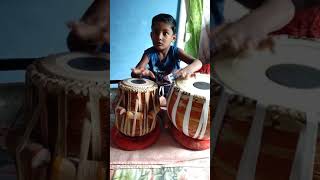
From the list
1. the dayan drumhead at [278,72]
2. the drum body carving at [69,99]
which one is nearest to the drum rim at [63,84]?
the drum body carving at [69,99]

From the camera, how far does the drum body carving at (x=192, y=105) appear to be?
3.60 feet

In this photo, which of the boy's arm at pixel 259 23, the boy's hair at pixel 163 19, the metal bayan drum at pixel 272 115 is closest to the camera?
the metal bayan drum at pixel 272 115

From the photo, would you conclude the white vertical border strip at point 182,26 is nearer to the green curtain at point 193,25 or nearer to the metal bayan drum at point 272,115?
the green curtain at point 193,25

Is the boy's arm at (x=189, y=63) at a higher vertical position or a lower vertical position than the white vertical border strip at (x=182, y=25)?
lower

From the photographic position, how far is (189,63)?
111cm

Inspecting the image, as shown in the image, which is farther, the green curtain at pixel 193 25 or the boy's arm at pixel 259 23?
the green curtain at pixel 193 25

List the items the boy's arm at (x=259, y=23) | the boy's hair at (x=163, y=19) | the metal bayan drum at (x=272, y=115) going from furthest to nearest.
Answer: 1. the boy's hair at (x=163, y=19)
2. the boy's arm at (x=259, y=23)
3. the metal bayan drum at (x=272, y=115)

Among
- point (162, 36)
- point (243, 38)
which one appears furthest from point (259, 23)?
point (162, 36)

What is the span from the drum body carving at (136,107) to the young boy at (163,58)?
3 cm

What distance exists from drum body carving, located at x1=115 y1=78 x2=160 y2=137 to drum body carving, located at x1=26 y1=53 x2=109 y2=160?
269 millimetres

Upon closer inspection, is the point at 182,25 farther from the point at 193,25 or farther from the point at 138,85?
the point at 138,85

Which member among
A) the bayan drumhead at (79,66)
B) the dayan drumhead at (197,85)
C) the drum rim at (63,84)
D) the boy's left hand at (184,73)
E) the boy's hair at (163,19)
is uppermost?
the boy's hair at (163,19)


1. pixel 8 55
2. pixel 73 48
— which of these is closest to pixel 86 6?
pixel 73 48

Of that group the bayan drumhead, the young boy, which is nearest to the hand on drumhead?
the young boy
